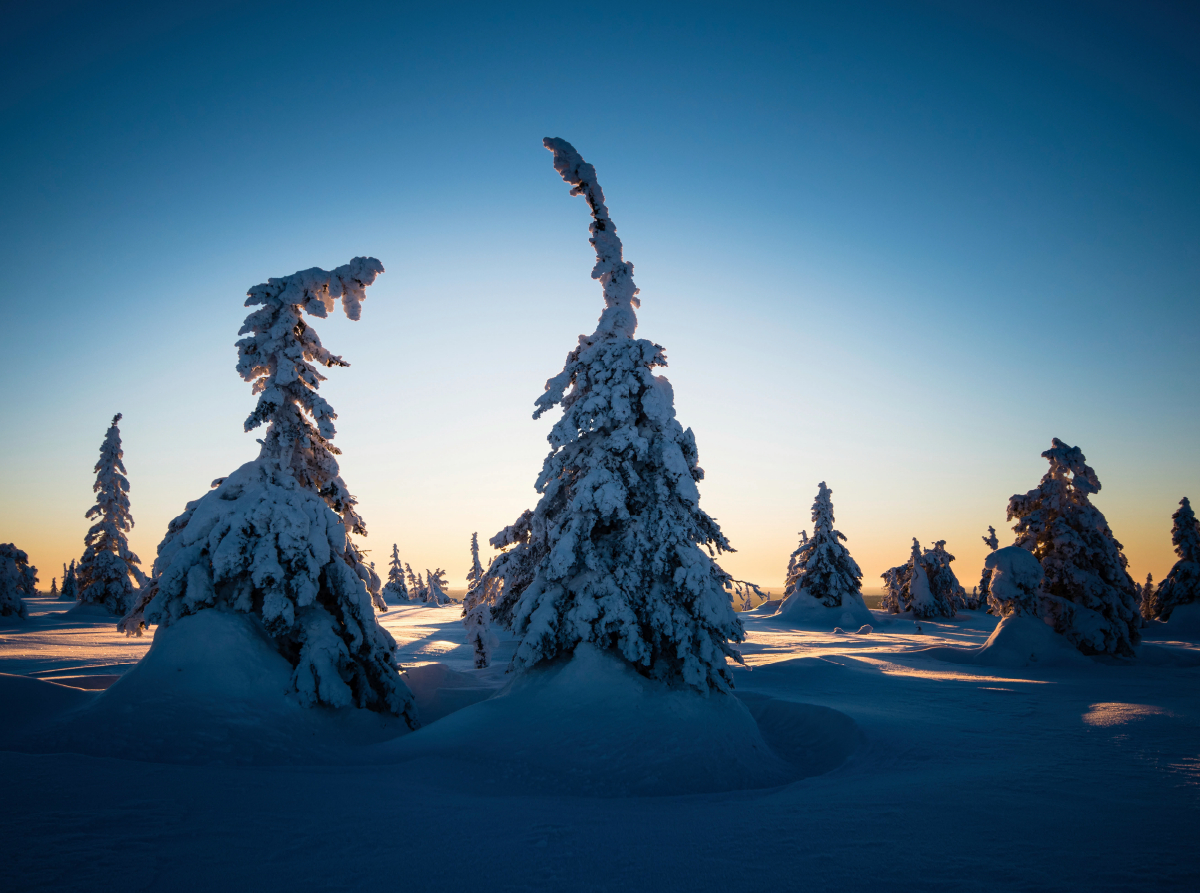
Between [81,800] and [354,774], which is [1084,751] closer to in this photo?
[354,774]

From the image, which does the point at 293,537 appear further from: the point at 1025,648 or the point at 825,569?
the point at 825,569

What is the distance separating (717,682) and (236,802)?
765 centimetres

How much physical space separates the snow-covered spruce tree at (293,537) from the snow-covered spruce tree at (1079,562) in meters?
25.6

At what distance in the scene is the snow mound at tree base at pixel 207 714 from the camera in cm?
754

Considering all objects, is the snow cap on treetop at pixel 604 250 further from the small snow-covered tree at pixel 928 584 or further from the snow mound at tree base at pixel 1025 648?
the small snow-covered tree at pixel 928 584

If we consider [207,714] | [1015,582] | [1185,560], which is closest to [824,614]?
[1015,582]

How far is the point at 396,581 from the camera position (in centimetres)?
7500

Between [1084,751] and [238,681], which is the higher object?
[238,681]

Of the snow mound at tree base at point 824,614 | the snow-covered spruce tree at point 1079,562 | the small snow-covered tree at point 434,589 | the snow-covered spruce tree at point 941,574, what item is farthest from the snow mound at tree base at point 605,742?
the small snow-covered tree at point 434,589

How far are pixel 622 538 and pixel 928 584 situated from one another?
150ft

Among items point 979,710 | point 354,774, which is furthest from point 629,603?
point 979,710

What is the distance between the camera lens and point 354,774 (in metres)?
7.18

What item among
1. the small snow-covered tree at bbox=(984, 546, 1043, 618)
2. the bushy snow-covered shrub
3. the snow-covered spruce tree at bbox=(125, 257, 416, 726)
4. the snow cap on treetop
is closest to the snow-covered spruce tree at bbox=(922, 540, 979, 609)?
the bushy snow-covered shrub

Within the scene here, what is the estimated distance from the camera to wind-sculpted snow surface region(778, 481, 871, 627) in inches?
1566
